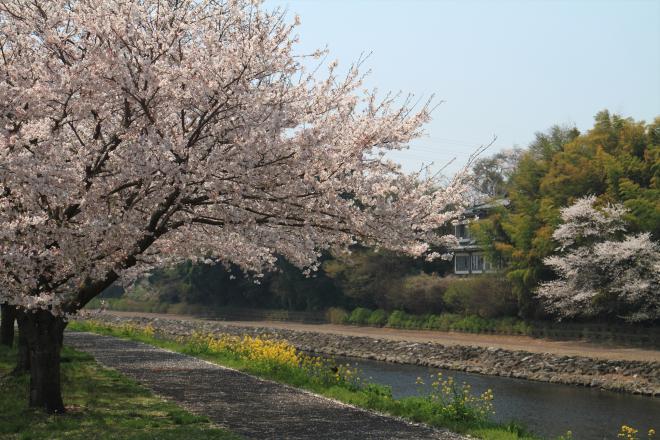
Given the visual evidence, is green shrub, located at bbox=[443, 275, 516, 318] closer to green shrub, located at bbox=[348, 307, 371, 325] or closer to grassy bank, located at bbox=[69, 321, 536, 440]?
green shrub, located at bbox=[348, 307, 371, 325]

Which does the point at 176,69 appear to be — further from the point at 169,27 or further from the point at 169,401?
the point at 169,401

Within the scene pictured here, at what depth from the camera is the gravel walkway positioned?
40.4 ft

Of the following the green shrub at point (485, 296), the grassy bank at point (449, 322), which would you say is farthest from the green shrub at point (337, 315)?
the green shrub at point (485, 296)

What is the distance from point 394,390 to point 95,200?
1742cm

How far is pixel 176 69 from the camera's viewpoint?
1201cm

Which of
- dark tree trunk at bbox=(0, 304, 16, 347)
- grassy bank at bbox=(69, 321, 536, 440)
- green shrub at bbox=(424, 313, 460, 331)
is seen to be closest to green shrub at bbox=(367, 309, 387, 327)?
green shrub at bbox=(424, 313, 460, 331)

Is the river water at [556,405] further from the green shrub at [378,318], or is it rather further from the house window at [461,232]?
the house window at [461,232]

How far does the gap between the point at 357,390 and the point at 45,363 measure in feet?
23.0

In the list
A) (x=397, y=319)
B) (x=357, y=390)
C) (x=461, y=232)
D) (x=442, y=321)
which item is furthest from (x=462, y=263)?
(x=357, y=390)

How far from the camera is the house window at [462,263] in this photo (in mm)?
66562

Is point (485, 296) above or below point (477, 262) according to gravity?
below

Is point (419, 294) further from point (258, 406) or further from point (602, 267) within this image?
point (258, 406)

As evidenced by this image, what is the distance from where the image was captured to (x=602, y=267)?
3981cm

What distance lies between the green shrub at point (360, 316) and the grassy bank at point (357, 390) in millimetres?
32178
